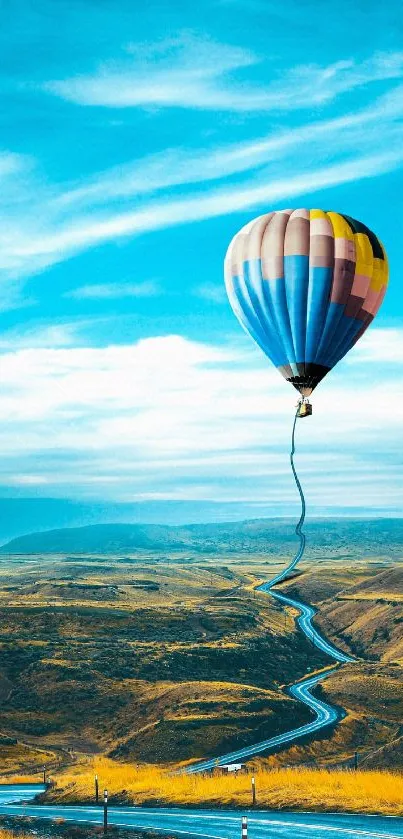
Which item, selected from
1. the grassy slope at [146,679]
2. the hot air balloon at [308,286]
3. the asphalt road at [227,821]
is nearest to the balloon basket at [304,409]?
the hot air balloon at [308,286]

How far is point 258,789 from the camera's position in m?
67.2

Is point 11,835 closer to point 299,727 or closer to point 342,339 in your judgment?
point 342,339

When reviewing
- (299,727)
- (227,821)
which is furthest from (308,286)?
(299,727)

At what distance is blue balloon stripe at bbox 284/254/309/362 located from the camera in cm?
6184

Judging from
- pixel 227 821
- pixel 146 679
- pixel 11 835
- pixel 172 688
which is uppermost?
pixel 11 835

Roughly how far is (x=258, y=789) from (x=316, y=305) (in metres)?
31.4

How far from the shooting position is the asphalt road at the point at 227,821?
53625 mm

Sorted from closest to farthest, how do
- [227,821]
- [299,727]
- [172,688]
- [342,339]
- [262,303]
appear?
1. [227,821]
2. [342,339]
3. [262,303]
4. [299,727]
5. [172,688]

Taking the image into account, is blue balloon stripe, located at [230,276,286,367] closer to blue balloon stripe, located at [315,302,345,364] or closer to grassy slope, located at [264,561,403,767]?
blue balloon stripe, located at [315,302,345,364]

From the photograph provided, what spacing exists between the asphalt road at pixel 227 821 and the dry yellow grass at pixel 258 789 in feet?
5.73

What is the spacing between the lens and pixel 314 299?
6219 cm

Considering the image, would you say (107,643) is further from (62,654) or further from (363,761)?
(363,761)

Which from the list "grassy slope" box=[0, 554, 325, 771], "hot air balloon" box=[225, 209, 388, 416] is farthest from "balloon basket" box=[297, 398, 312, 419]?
"grassy slope" box=[0, 554, 325, 771]

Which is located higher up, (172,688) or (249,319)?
(249,319)
